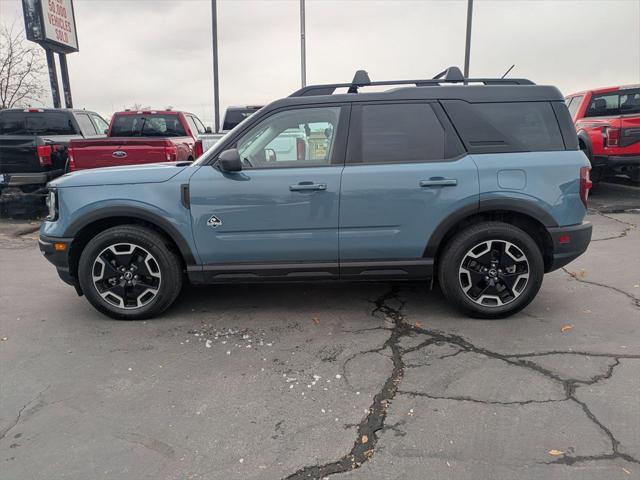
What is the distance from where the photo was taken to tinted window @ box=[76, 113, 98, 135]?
11117 mm

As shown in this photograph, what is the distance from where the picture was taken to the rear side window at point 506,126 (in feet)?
13.3

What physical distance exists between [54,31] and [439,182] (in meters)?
16.8

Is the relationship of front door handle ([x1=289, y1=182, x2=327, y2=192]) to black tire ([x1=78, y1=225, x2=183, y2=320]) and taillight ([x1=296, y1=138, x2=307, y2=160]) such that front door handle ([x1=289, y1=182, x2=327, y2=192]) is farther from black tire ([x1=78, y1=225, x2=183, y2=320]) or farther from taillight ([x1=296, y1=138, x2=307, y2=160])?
black tire ([x1=78, y1=225, x2=183, y2=320])

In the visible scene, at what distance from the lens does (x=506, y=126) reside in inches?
161

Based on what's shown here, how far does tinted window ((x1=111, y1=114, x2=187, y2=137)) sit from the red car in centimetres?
829

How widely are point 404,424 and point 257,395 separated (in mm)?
932

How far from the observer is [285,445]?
103 inches

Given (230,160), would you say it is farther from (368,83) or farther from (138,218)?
(368,83)

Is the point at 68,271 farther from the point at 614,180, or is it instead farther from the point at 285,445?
the point at 614,180

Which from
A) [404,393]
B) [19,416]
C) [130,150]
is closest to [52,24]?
[130,150]

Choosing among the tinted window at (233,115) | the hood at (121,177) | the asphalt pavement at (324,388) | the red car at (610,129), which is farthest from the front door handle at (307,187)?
the tinted window at (233,115)

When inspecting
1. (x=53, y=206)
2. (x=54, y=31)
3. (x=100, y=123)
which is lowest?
(x=53, y=206)

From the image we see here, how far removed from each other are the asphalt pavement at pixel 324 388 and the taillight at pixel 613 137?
17.3ft

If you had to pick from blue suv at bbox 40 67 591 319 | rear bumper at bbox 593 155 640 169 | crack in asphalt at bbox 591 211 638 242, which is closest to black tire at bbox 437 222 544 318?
blue suv at bbox 40 67 591 319
